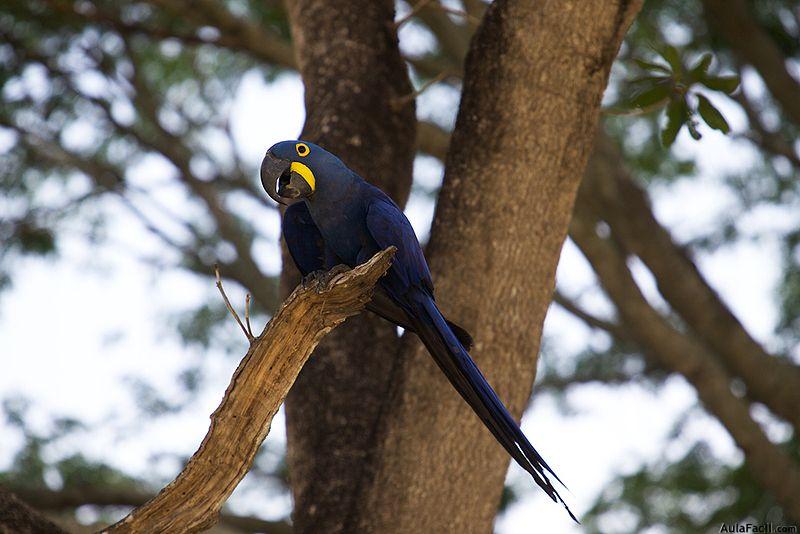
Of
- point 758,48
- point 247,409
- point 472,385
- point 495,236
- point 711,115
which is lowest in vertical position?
point 247,409

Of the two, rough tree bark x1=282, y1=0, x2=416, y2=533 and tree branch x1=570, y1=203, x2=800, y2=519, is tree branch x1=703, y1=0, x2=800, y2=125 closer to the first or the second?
tree branch x1=570, y1=203, x2=800, y2=519

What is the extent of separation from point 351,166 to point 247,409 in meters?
1.43

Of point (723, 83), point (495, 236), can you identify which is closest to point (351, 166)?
point (495, 236)

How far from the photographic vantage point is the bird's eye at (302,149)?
2.88 metres

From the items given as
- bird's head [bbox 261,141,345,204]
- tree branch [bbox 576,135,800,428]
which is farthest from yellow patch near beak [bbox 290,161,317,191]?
tree branch [bbox 576,135,800,428]

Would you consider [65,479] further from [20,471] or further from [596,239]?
[596,239]

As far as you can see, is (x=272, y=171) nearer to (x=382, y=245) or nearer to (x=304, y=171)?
(x=304, y=171)

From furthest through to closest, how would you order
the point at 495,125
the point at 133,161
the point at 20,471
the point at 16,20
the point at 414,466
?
1. the point at 133,161
2. the point at 20,471
3. the point at 16,20
4. the point at 495,125
5. the point at 414,466

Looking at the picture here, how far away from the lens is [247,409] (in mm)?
2479

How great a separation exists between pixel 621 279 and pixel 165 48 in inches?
183

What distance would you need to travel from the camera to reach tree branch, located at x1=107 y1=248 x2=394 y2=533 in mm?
2406

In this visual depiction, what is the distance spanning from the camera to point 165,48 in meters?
8.16

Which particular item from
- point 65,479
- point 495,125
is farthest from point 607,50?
point 65,479

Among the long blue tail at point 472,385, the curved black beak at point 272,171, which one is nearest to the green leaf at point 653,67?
the long blue tail at point 472,385
